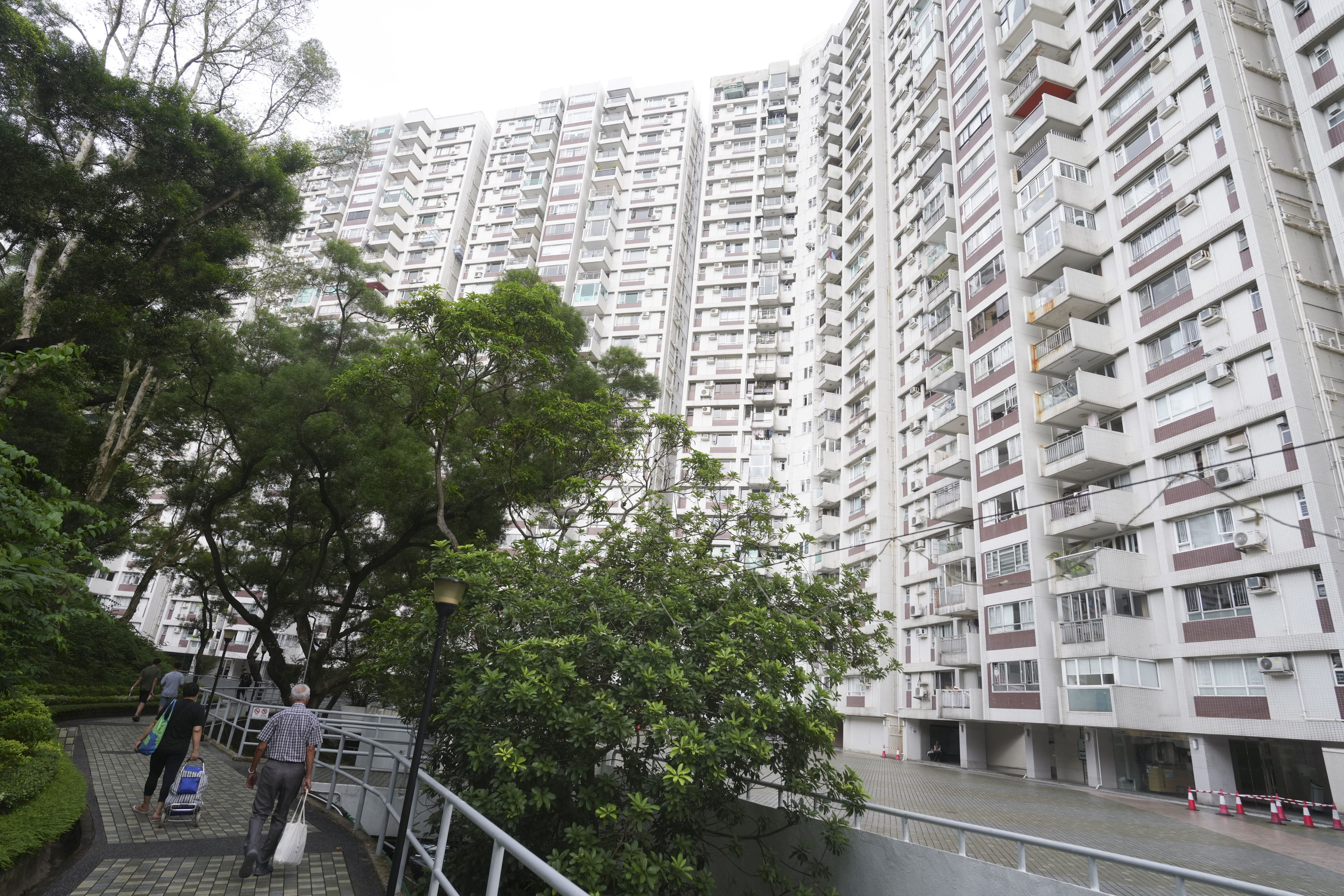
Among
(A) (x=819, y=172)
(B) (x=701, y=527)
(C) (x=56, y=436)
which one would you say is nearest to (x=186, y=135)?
(C) (x=56, y=436)

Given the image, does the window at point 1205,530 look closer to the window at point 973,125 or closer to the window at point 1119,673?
the window at point 1119,673

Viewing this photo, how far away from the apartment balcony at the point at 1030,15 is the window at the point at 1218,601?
2377cm

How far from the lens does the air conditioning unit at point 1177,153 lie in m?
24.1

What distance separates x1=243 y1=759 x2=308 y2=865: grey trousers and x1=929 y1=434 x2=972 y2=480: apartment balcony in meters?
28.3

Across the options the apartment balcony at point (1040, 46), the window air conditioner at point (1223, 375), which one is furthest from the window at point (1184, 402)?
the apartment balcony at point (1040, 46)

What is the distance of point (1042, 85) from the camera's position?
30656mm

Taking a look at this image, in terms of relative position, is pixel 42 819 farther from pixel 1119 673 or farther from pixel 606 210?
pixel 606 210

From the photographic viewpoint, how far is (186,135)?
1387 centimetres

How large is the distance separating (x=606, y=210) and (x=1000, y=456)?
40711mm

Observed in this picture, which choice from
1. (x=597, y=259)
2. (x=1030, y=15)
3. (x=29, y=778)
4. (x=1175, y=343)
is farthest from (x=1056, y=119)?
(x=597, y=259)

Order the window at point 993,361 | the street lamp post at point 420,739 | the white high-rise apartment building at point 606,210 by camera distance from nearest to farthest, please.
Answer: the street lamp post at point 420,739 → the window at point 993,361 → the white high-rise apartment building at point 606,210

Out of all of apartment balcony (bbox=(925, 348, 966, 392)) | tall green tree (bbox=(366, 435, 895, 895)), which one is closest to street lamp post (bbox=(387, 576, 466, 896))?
tall green tree (bbox=(366, 435, 895, 895))

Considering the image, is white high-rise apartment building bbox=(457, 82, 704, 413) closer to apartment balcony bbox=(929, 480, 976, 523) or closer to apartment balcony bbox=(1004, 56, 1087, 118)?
apartment balcony bbox=(929, 480, 976, 523)

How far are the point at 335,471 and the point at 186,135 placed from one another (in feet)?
29.9
